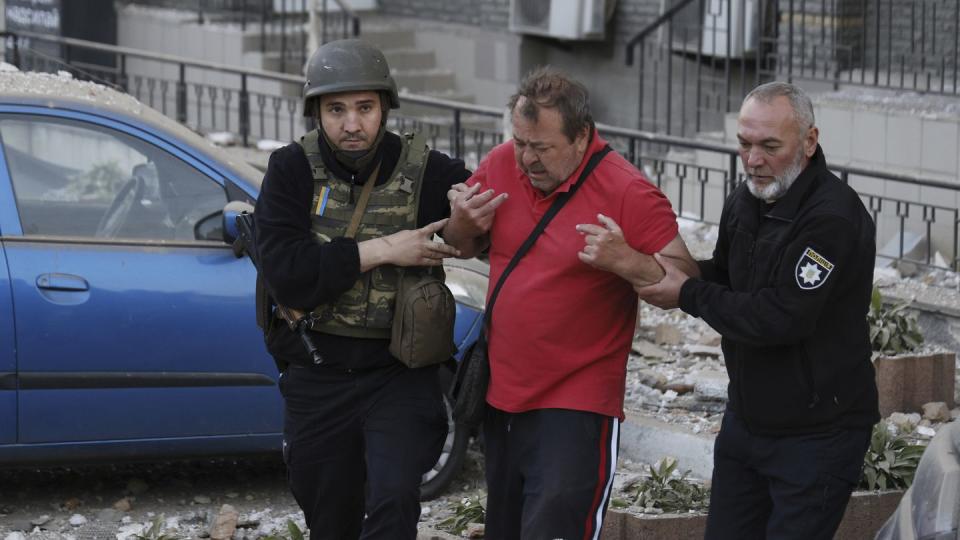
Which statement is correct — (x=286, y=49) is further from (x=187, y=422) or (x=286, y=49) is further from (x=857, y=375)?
(x=857, y=375)

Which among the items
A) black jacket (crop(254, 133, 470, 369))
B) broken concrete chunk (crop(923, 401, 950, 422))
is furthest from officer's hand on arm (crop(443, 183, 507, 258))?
broken concrete chunk (crop(923, 401, 950, 422))

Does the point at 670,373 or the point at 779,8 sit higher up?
the point at 779,8

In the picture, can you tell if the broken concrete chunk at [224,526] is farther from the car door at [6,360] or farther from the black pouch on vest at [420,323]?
the black pouch on vest at [420,323]

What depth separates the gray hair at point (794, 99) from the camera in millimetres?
4027

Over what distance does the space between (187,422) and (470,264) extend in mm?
1364

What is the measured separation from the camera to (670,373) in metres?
7.88

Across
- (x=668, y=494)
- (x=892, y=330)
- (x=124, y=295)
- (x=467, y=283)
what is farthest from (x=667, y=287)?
(x=892, y=330)

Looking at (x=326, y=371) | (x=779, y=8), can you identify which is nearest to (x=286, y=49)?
(x=779, y=8)

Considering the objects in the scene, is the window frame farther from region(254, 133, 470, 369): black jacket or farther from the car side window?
region(254, 133, 470, 369): black jacket

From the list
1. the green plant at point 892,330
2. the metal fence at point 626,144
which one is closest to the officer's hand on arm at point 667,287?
the metal fence at point 626,144

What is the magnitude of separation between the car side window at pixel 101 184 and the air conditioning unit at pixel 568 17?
28.0 ft

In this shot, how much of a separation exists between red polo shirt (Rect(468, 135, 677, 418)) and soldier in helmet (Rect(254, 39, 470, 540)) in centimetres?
26

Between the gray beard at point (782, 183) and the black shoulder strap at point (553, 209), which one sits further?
the black shoulder strap at point (553, 209)

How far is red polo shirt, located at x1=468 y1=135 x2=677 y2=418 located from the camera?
13.8 ft
